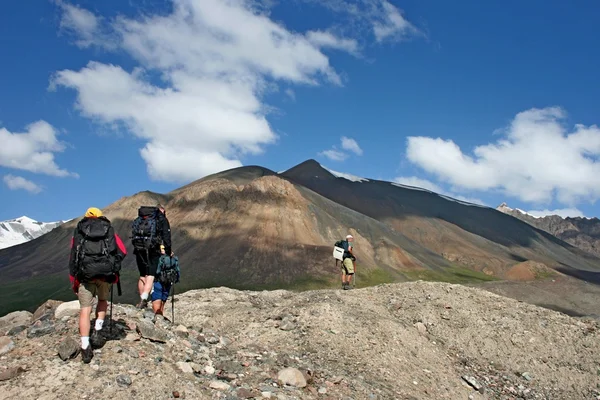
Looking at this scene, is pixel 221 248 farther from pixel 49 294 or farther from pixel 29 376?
pixel 29 376

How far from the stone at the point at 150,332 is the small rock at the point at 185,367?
94cm

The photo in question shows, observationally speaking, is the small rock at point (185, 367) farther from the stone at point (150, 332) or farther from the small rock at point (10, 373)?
the small rock at point (10, 373)

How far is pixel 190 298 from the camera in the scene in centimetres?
1889

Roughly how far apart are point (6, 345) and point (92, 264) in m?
2.34

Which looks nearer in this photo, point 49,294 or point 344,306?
point 344,306

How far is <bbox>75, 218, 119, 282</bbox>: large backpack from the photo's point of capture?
29.6 feet

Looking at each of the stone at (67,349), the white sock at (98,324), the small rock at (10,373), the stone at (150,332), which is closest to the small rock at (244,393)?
the stone at (150,332)

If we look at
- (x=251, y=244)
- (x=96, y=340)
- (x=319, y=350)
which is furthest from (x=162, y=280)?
(x=251, y=244)

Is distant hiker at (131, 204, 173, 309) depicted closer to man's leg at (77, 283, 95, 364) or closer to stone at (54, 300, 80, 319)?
stone at (54, 300, 80, 319)

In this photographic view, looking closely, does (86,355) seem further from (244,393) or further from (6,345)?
(244,393)

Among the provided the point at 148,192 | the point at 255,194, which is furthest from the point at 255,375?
the point at 148,192

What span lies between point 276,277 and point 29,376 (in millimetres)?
94201

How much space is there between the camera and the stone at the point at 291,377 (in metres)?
10.1

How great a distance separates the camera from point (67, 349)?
8.70 meters
